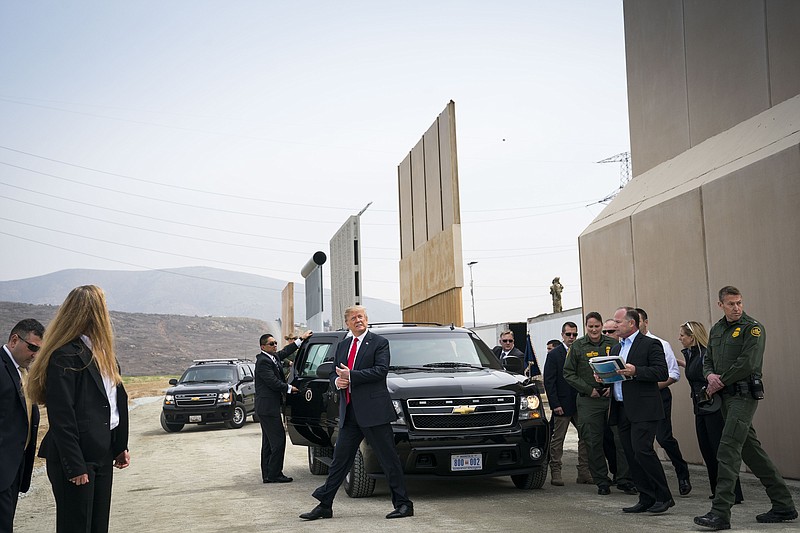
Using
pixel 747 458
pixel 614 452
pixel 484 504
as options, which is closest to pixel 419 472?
pixel 484 504

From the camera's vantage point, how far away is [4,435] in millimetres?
5172

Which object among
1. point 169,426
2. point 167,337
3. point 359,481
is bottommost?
point 169,426

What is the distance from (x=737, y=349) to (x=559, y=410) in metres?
3.46

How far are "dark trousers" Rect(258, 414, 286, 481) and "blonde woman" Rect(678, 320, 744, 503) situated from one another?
5441 millimetres

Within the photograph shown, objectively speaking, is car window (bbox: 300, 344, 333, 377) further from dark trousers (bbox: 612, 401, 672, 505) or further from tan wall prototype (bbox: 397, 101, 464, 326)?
tan wall prototype (bbox: 397, 101, 464, 326)

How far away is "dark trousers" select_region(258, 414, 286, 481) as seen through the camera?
39.8 ft

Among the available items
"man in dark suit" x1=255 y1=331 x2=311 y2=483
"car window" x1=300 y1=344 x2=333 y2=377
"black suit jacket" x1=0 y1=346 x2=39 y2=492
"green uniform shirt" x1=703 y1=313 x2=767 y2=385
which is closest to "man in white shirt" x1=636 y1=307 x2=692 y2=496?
"green uniform shirt" x1=703 y1=313 x2=767 y2=385

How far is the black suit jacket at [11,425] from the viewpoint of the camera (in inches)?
203

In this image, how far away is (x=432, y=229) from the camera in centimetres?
2530

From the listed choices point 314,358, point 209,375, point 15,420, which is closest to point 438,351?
point 314,358

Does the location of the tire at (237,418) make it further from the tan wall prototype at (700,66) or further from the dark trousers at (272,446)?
the tan wall prototype at (700,66)

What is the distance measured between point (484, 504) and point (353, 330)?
2.29m

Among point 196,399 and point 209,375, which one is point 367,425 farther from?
point 209,375

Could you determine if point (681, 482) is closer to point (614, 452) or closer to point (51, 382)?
point (614, 452)
